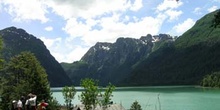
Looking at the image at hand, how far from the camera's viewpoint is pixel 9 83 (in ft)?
215

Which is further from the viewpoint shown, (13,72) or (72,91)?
(72,91)

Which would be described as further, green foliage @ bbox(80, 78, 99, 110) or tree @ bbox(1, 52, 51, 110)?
green foliage @ bbox(80, 78, 99, 110)

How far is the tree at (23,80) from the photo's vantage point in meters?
61.5

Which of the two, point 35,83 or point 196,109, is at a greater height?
point 35,83

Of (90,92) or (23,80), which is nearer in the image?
(23,80)

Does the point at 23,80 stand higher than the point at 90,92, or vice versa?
the point at 23,80

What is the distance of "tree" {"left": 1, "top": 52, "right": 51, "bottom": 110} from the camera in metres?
61.5

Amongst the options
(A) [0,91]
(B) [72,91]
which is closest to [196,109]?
(B) [72,91]

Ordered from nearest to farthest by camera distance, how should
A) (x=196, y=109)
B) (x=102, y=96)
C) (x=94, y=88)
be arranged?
(x=94, y=88)
(x=102, y=96)
(x=196, y=109)

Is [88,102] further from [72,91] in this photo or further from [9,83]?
[72,91]

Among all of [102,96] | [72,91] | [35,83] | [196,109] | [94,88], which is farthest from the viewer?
[196,109]

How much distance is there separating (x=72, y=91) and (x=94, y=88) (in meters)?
23.9

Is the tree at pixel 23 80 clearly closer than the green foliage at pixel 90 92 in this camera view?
Yes

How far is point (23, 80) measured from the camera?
63031 millimetres
